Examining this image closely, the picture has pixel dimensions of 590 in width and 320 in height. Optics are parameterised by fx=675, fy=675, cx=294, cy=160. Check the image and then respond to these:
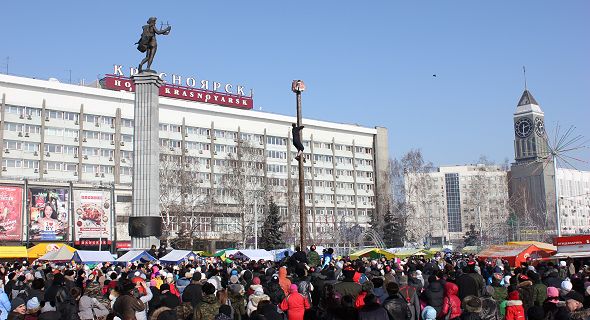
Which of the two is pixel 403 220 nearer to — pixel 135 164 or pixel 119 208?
pixel 119 208

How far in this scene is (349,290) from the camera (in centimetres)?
1166

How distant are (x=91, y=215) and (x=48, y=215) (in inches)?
173

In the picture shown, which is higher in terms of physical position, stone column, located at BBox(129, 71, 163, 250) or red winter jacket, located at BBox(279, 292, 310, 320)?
stone column, located at BBox(129, 71, 163, 250)

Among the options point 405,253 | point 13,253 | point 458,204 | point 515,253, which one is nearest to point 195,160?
point 13,253

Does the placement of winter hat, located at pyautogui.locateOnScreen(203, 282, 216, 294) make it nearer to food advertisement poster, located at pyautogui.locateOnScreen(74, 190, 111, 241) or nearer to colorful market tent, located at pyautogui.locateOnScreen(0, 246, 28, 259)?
colorful market tent, located at pyautogui.locateOnScreen(0, 246, 28, 259)

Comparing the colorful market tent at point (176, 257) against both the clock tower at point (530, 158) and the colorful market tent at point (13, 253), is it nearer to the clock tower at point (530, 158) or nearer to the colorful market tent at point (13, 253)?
the colorful market tent at point (13, 253)

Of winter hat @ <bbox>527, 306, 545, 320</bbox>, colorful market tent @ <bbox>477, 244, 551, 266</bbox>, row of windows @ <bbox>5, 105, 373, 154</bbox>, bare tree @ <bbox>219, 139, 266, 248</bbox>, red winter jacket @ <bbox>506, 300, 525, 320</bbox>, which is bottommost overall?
colorful market tent @ <bbox>477, 244, 551, 266</bbox>

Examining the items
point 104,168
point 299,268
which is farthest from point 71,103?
point 299,268

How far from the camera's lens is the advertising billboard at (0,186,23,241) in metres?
66.2

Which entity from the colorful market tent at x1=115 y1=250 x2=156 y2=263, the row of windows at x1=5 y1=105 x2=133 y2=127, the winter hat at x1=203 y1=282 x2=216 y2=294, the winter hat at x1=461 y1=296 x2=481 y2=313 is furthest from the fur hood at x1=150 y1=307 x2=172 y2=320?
the row of windows at x1=5 y1=105 x2=133 y2=127

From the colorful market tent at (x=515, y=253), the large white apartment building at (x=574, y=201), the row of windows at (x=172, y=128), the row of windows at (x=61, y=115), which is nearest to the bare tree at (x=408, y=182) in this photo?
the row of windows at (x=172, y=128)

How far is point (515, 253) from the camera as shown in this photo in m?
32.3

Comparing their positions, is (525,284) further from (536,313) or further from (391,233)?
(391,233)

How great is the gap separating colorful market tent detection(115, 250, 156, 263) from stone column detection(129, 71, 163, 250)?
9.90ft
